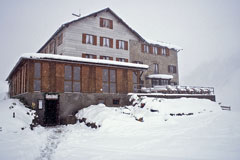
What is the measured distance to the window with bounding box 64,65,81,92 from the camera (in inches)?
735

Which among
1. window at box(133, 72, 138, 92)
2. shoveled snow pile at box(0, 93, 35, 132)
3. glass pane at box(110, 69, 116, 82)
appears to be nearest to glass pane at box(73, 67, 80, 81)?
glass pane at box(110, 69, 116, 82)

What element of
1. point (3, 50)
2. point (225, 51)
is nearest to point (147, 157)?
point (225, 51)

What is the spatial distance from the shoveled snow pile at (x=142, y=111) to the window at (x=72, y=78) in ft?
7.40

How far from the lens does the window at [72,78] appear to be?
61.3 feet

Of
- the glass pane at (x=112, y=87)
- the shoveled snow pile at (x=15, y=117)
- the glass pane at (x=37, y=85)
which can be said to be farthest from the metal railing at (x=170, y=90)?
the shoveled snow pile at (x=15, y=117)

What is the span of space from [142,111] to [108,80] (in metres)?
5.15

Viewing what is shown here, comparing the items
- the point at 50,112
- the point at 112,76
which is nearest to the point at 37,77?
the point at 50,112

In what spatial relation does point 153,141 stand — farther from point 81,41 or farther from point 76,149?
point 81,41

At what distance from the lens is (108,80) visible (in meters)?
20.7

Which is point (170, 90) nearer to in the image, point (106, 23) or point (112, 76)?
point (112, 76)

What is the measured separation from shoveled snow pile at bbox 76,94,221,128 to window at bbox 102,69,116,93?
2174 mm

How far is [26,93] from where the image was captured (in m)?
17.2

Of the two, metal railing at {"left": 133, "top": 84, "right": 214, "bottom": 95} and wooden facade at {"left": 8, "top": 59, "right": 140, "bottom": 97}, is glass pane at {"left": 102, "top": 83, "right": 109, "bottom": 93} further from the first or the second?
metal railing at {"left": 133, "top": 84, "right": 214, "bottom": 95}

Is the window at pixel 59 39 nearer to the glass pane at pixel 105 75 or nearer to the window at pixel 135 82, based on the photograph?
the glass pane at pixel 105 75
